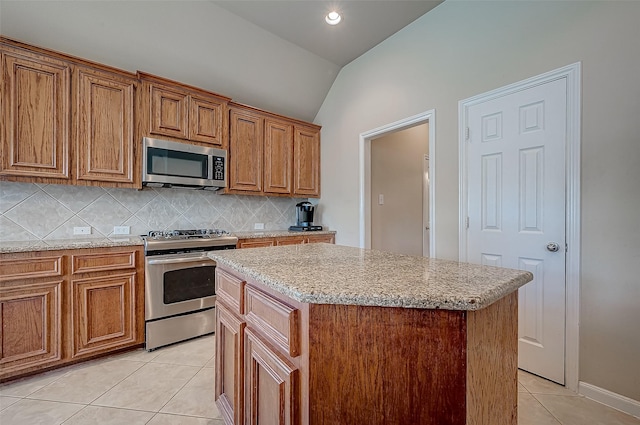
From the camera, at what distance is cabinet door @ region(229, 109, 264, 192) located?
10.2 feet

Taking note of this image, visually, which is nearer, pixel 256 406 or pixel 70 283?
pixel 256 406

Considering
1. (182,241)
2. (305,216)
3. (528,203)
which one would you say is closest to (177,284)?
(182,241)

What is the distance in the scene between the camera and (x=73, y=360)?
203 cm

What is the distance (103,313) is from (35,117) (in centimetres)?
154

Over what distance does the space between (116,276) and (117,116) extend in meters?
1.34

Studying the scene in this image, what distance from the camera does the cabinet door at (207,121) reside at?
2.76 metres

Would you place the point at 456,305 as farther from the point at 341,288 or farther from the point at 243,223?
the point at 243,223

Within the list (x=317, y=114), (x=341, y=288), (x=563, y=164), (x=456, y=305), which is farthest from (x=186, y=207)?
(x=563, y=164)

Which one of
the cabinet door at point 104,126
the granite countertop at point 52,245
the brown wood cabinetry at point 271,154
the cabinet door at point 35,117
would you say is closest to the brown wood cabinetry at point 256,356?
the granite countertop at point 52,245

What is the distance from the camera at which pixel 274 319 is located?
0.96 metres

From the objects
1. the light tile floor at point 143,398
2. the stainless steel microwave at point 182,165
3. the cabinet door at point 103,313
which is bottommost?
the light tile floor at point 143,398

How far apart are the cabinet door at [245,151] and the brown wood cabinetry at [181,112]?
0.50 feet

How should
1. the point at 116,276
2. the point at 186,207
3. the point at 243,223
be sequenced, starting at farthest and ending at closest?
the point at 243,223 < the point at 186,207 < the point at 116,276

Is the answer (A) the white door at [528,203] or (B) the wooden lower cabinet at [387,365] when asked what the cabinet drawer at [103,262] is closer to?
(B) the wooden lower cabinet at [387,365]
